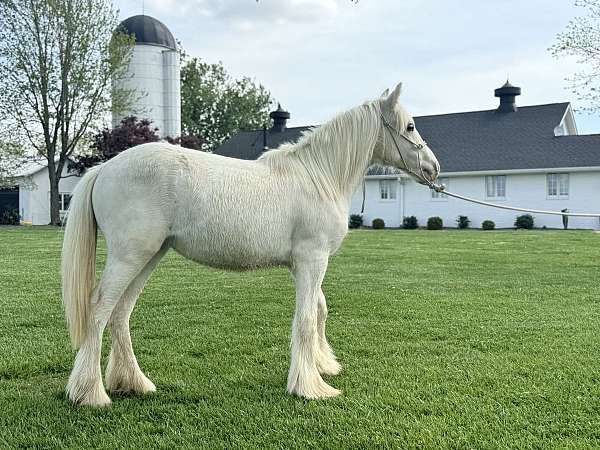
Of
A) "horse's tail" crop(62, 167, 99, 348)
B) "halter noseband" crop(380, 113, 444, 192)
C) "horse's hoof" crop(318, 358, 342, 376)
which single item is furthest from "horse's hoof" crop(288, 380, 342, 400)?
"halter noseband" crop(380, 113, 444, 192)

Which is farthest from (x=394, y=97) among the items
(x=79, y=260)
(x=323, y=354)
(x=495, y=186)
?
(x=495, y=186)

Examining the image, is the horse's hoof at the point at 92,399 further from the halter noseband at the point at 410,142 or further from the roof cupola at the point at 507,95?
the roof cupola at the point at 507,95

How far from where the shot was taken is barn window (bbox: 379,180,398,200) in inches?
1284

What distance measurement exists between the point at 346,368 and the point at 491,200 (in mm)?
27988

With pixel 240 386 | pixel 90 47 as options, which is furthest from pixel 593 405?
pixel 90 47

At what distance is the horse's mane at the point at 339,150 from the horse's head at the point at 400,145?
0.09m

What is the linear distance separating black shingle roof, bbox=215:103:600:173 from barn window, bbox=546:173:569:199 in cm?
63

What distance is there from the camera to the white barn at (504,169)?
28.2m

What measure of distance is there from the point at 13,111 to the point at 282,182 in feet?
103

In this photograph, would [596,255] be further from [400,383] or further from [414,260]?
[400,383]

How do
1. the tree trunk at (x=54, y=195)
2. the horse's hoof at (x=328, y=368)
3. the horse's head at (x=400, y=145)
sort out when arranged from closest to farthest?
the horse's head at (x=400, y=145)
the horse's hoof at (x=328, y=368)
the tree trunk at (x=54, y=195)

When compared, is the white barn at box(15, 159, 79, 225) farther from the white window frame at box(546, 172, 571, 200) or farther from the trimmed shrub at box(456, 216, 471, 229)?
the white window frame at box(546, 172, 571, 200)

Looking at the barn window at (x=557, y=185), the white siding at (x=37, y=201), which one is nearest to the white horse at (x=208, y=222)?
the barn window at (x=557, y=185)

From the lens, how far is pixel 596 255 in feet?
44.1
